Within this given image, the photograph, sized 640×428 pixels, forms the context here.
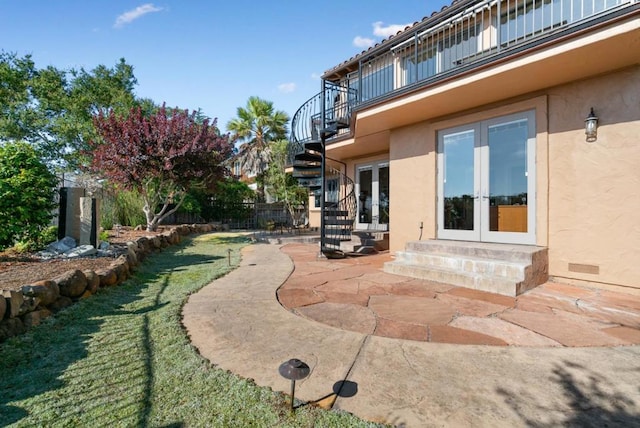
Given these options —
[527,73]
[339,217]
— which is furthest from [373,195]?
Answer: [527,73]

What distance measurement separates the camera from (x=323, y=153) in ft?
24.5

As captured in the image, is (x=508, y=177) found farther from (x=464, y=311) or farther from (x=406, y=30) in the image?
(x=406, y=30)

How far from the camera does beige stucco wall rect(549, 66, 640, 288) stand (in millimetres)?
4156

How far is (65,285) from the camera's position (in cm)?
352

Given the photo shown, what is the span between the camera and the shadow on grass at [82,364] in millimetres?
1753

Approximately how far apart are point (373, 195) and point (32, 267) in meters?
7.70

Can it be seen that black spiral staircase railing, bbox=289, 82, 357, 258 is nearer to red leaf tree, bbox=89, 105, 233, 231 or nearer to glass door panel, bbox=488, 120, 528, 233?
red leaf tree, bbox=89, 105, 233, 231

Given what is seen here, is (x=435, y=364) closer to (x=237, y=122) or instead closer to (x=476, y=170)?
(x=476, y=170)

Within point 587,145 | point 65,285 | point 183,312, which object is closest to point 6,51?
point 65,285

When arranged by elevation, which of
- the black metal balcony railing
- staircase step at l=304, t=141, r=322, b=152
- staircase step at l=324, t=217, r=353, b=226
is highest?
the black metal balcony railing

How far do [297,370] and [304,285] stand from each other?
295 centimetres

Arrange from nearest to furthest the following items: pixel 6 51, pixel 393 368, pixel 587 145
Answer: pixel 393 368 < pixel 587 145 < pixel 6 51

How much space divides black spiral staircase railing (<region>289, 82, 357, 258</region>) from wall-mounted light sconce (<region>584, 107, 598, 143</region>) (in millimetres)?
4373

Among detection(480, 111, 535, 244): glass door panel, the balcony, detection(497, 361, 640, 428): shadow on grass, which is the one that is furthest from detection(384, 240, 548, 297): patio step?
the balcony
